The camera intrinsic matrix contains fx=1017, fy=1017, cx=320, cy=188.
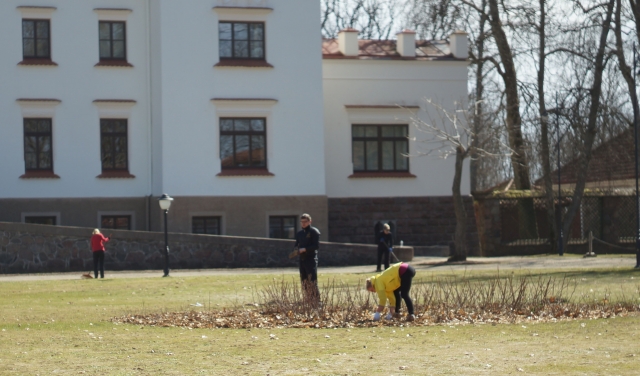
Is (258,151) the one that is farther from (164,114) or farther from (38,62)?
(38,62)

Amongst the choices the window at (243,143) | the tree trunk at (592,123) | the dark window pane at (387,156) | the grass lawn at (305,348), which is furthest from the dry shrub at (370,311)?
the dark window pane at (387,156)

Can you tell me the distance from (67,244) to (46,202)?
3741 millimetres

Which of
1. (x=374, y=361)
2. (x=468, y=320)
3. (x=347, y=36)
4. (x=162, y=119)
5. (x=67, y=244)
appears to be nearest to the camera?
(x=374, y=361)

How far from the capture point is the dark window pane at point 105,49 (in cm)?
3494

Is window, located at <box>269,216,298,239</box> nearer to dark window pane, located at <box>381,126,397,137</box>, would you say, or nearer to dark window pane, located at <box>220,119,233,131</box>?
dark window pane, located at <box>220,119,233,131</box>

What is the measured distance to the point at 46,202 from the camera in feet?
111

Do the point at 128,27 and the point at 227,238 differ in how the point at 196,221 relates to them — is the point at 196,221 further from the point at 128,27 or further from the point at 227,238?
the point at 128,27

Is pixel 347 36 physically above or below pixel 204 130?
above

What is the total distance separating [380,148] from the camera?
36.9 meters

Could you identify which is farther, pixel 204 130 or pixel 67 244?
pixel 204 130

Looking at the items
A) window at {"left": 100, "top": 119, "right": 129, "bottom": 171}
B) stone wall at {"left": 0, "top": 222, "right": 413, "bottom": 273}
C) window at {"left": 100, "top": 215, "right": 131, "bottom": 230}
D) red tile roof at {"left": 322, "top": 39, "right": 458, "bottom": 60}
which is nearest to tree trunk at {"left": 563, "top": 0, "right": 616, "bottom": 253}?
red tile roof at {"left": 322, "top": 39, "right": 458, "bottom": 60}

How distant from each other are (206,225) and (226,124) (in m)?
3.50

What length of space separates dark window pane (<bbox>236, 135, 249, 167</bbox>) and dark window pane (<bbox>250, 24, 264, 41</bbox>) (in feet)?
11.2

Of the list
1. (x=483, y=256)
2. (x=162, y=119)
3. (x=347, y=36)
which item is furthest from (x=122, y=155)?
(x=483, y=256)
